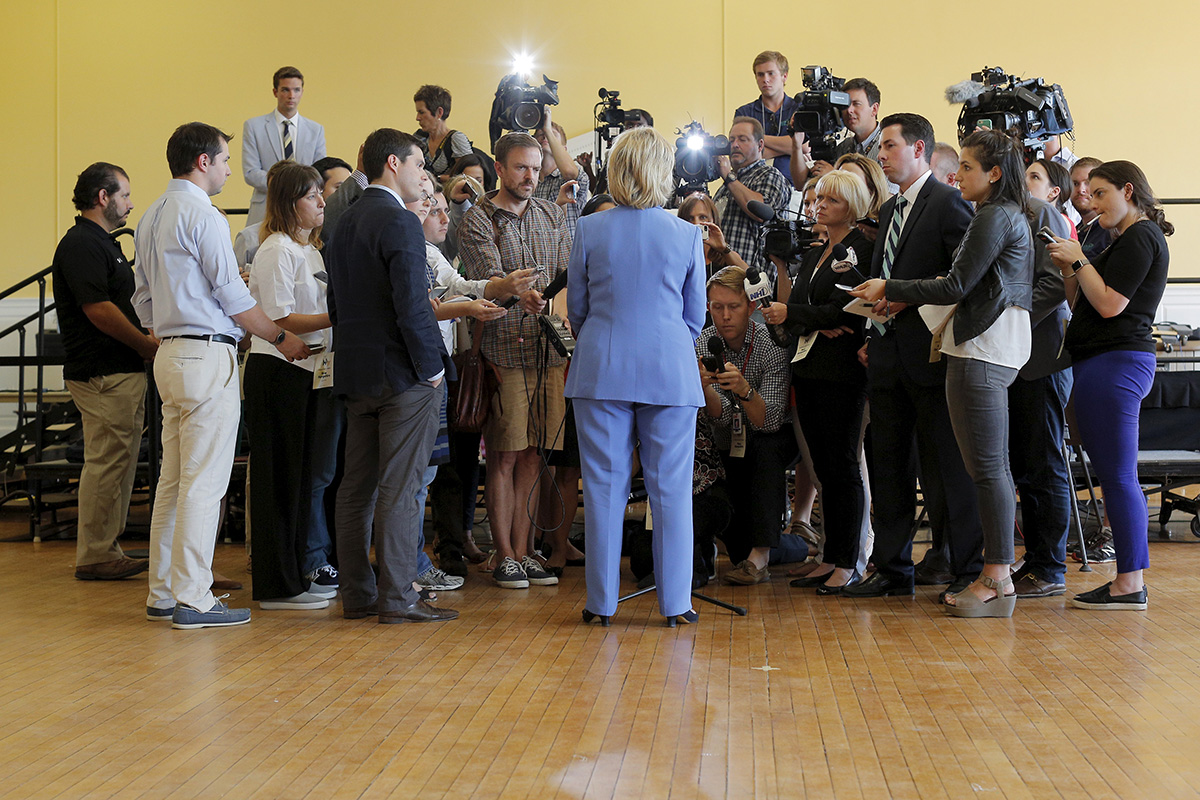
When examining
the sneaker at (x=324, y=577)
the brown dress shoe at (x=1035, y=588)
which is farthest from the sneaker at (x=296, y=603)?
the brown dress shoe at (x=1035, y=588)

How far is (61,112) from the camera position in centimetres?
938

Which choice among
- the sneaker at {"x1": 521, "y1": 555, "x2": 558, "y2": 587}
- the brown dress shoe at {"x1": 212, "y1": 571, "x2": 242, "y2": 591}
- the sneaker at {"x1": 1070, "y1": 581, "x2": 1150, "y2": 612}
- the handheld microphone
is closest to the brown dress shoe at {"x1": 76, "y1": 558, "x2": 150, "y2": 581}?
the brown dress shoe at {"x1": 212, "y1": 571, "x2": 242, "y2": 591}

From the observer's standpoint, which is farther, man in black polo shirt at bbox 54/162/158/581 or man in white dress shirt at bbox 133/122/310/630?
man in black polo shirt at bbox 54/162/158/581

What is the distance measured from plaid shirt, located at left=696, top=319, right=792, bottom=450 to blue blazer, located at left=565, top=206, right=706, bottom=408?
827 mm

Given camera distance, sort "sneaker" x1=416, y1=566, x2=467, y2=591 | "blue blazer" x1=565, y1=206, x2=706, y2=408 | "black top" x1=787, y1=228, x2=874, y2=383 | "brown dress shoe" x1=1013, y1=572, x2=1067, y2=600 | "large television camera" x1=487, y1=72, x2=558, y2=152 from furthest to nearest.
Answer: "large television camera" x1=487, y1=72, x2=558, y2=152
"sneaker" x1=416, y1=566, x2=467, y2=591
"black top" x1=787, y1=228, x2=874, y2=383
"brown dress shoe" x1=1013, y1=572, x2=1067, y2=600
"blue blazer" x1=565, y1=206, x2=706, y2=408

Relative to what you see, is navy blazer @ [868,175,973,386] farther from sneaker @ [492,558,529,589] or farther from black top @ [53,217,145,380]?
black top @ [53,217,145,380]

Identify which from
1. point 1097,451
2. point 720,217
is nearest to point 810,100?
point 720,217

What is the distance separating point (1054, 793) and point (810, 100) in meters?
3.65

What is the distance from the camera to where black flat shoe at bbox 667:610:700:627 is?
3469mm

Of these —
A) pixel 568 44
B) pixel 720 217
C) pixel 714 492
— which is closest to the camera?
pixel 714 492

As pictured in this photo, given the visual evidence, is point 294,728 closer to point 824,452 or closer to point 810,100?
point 824,452

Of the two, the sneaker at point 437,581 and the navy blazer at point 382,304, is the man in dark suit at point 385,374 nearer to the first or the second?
the navy blazer at point 382,304

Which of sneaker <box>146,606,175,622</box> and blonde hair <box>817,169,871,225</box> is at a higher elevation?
blonde hair <box>817,169,871,225</box>

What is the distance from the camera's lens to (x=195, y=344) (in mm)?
3463
